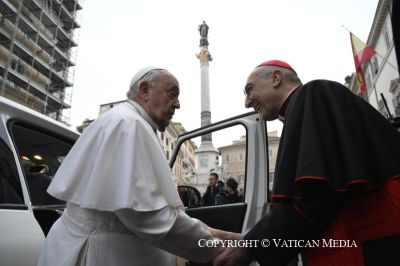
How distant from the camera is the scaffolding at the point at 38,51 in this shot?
87.5 feet

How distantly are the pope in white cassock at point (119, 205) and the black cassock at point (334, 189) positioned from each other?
0.40 meters

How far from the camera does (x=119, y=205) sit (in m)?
1.50

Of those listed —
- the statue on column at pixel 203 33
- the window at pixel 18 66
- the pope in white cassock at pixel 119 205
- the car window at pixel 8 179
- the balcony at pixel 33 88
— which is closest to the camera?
the pope in white cassock at pixel 119 205

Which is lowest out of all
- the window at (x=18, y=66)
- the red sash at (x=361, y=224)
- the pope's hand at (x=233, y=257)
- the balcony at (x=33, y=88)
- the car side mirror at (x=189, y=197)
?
the pope's hand at (x=233, y=257)

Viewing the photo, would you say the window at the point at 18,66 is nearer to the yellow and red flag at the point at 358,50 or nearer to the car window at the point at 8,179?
the yellow and red flag at the point at 358,50

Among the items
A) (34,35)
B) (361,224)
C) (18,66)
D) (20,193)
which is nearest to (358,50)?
(361,224)

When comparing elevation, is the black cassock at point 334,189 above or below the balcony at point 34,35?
below

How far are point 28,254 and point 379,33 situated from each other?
33.8 meters

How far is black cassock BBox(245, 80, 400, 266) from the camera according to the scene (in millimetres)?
1344

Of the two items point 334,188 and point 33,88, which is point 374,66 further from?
point 334,188

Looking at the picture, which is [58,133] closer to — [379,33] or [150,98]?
[150,98]

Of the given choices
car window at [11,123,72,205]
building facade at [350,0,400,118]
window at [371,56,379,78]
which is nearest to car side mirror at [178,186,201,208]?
car window at [11,123,72,205]

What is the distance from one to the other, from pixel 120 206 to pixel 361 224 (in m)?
1.00

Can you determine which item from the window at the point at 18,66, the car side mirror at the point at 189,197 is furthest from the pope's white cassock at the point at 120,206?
the window at the point at 18,66
